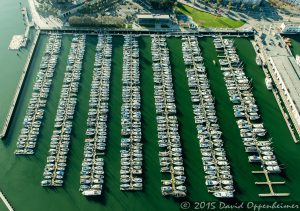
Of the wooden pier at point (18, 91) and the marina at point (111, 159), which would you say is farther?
the wooden pier at point (18, 91)

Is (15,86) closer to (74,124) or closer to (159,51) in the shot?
(74,124)

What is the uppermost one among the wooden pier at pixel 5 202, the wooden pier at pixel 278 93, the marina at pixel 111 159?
the wooden pier at pixel 278 93

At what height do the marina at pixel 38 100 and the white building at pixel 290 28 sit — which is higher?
the white building at pixel 290 28

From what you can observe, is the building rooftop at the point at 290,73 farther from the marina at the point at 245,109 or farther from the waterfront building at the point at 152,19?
the waterfront building at the point at 152,19

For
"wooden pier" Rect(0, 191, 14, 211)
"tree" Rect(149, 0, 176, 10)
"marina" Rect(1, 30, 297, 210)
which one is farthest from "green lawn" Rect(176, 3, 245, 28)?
"wooden pier" Rect(0, 191, 14, 211)

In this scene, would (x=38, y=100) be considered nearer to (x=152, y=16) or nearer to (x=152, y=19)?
(x=152, y=19)

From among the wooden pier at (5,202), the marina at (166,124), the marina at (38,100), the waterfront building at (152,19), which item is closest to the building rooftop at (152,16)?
the waterfront building at (152,19)

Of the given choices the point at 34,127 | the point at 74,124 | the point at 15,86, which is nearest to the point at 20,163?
the point at 34,127
